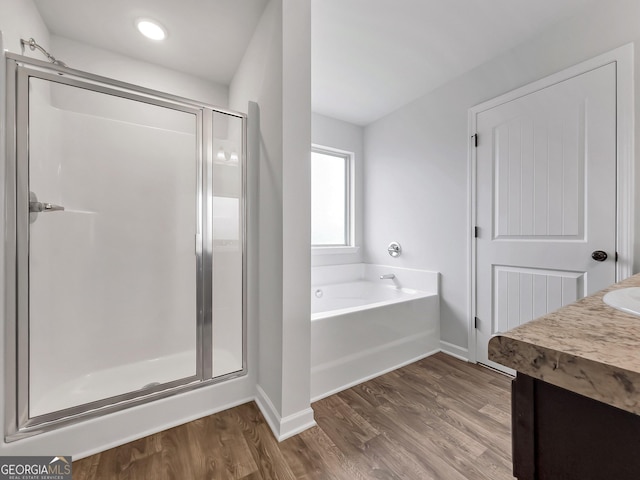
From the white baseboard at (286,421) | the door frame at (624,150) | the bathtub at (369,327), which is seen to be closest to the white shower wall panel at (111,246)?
the white baseboard at (286,421)

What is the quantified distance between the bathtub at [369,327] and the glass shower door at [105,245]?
77 cm

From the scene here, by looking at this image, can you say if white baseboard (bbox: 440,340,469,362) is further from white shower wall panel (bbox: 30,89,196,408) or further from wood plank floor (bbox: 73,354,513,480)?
white shower wall panel (bbox: 30,89,196,408)

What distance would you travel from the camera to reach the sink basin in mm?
554

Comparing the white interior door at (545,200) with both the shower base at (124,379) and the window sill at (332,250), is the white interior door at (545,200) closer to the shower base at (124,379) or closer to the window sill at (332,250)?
the window sill at (332,250)

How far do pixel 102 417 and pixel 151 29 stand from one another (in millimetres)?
2249

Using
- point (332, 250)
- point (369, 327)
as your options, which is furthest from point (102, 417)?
point (332, 250)

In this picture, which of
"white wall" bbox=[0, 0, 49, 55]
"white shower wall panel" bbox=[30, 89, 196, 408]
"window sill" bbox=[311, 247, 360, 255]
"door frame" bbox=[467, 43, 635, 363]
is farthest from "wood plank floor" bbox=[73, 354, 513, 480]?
"white wall" bbox=[0, 0, 49, 55]

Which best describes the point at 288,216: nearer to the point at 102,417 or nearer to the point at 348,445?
the point at 348,445

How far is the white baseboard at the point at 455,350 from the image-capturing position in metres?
2.21

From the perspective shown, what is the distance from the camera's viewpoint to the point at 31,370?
1245 millimetres

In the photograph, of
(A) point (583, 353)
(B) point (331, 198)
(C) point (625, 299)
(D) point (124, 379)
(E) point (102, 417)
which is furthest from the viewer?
(B) point (331, 198)

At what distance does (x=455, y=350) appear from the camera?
227 cm

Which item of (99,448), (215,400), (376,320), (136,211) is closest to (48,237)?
(136,211)

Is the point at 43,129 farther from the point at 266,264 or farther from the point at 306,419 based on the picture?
the point at 306,419
